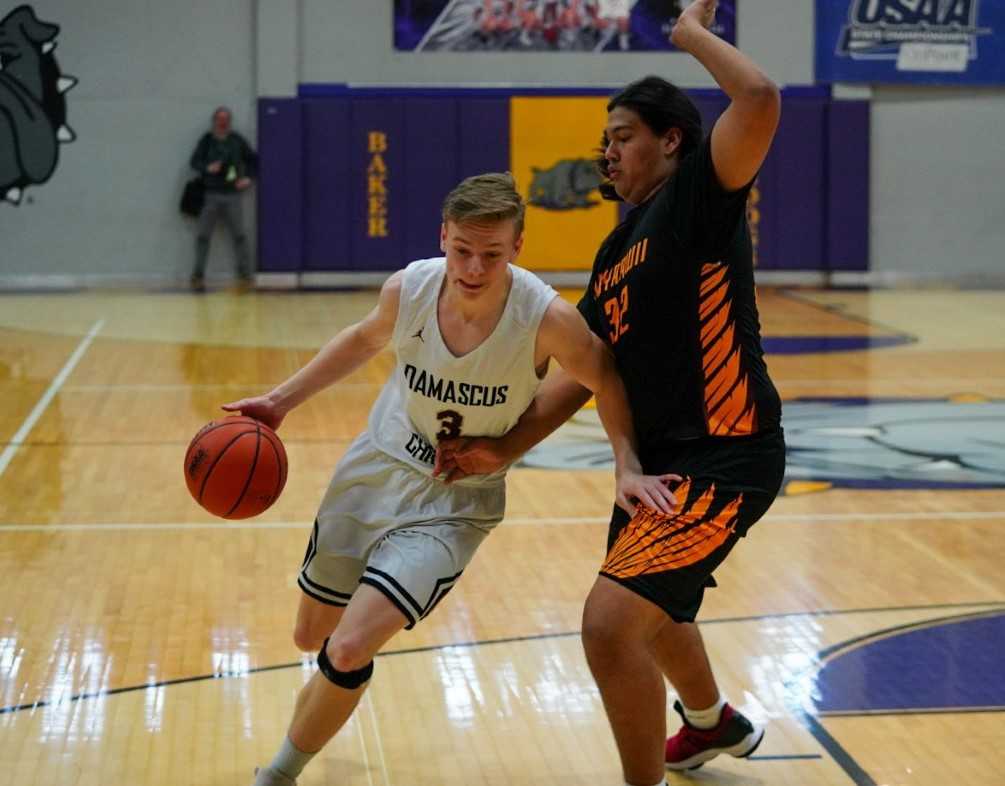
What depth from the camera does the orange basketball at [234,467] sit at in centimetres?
404

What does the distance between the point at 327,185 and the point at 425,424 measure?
15.7 meters

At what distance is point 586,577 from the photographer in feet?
20.4

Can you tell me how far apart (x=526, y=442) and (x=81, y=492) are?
4.51 m

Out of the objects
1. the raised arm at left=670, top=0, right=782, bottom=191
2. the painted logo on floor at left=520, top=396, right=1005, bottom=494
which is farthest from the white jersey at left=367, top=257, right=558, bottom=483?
the painted logo on floor at left=520, top=396, right=1005, bottom=494

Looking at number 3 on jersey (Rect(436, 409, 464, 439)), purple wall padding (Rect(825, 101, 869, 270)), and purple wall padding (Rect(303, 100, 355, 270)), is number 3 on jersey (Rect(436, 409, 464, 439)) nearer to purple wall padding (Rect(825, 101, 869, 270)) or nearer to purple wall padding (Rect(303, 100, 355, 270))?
purple wall padding (Rect(303, 100, 355, 270))

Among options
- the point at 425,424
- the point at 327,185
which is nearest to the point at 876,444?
the point at 425,424

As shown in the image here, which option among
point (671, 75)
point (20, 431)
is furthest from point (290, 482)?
point (671, 75)

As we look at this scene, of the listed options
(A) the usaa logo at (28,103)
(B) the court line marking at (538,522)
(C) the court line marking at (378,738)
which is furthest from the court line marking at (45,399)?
(A) the usaa logo at (28,103)

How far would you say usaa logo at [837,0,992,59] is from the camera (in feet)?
64.3

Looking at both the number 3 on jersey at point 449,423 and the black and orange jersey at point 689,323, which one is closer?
the black and orange jersey at point 689,323

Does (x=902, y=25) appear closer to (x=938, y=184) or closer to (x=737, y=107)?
(x=938, y=184)

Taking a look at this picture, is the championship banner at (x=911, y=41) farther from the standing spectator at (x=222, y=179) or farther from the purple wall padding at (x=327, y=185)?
Answer: the standing spectator at (x=222, y=179)

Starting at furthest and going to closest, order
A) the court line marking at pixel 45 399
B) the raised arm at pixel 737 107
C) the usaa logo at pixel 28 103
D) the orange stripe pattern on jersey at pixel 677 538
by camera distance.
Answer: the usaa logo at pixel 28 103
the court line marking at pixel 45 399
the orange stripe pattern on jersey at pixel 677 538
the raised arm at pixel 737 107

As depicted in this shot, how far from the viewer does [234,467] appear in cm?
404
